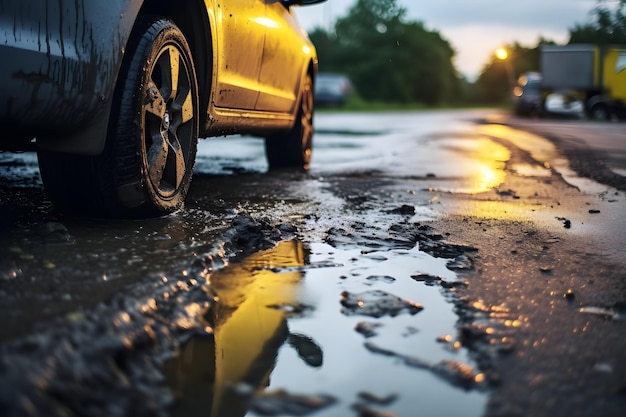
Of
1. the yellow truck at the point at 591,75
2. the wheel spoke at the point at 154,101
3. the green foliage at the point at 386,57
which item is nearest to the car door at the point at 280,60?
the wheel spoke at the point at 154,101

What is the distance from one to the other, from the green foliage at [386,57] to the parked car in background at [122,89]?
2219 inches

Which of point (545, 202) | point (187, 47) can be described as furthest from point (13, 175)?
point (545, 202)

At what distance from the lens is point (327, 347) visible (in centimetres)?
209

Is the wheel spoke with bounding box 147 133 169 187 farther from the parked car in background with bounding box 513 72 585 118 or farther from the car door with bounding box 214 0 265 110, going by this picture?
the parked car in background with bounding box 513 72 585 118

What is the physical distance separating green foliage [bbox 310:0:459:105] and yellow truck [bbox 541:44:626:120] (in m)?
34.7

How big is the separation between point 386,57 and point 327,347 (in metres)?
66.6

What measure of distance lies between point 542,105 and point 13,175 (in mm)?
22647

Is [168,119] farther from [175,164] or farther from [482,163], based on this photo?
[482,163]

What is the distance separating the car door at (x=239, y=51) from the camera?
164 inches

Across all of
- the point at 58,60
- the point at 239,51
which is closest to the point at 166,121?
the point at 58,60

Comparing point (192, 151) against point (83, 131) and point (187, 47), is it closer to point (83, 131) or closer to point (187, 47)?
point (187, 47)

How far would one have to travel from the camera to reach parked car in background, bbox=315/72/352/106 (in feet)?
101

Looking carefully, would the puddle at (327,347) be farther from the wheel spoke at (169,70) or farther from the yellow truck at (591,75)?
the yellow truck at (591,75)

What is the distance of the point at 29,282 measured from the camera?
2354 millimetres
